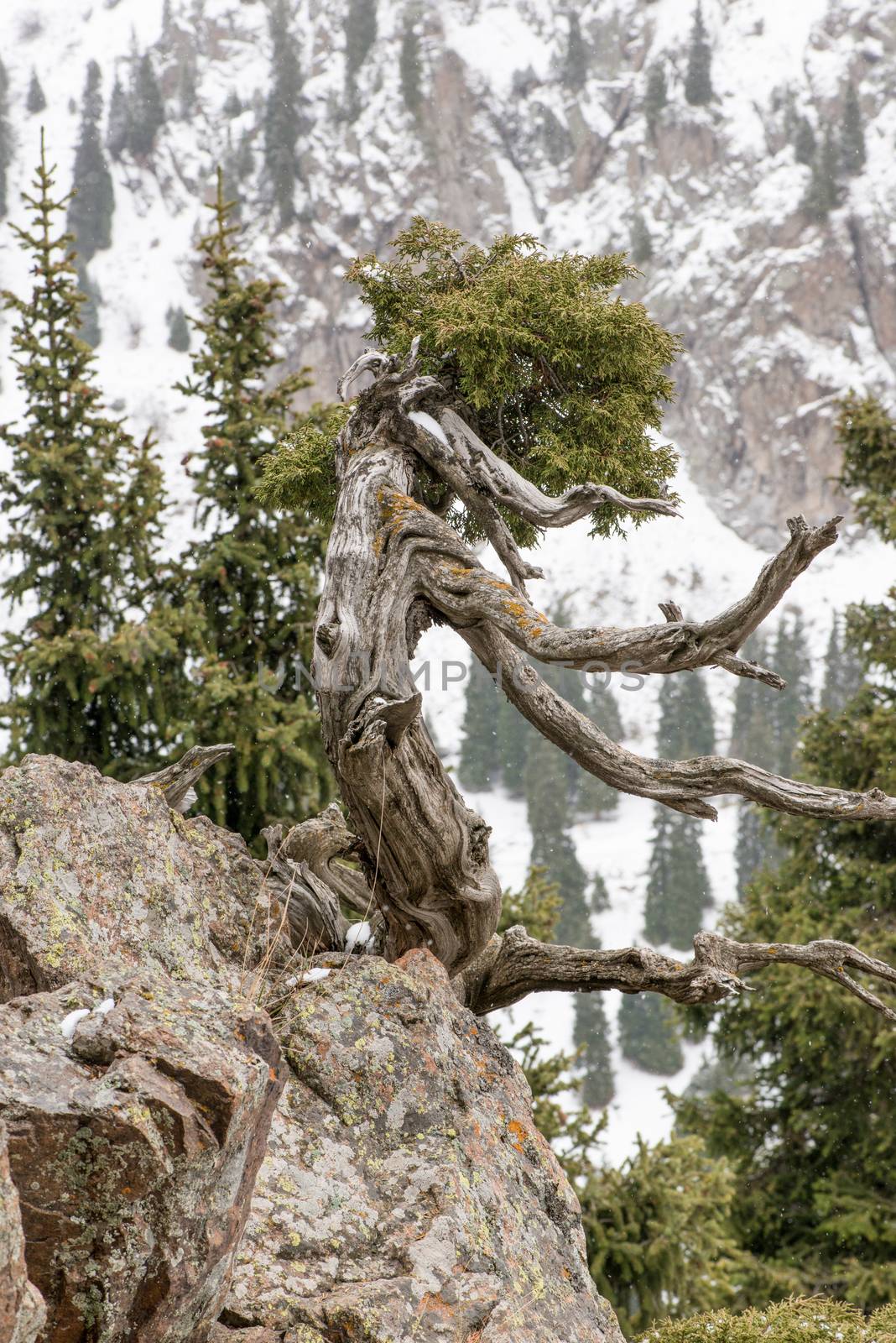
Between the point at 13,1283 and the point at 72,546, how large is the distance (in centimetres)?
1315

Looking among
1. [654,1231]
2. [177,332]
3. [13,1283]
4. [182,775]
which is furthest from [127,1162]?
[177,332]

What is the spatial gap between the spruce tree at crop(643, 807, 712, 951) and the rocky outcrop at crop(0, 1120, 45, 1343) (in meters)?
85.7

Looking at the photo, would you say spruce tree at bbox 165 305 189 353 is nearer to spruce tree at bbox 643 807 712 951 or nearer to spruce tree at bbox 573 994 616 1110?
spruce tree at bbox 643 807 712 951

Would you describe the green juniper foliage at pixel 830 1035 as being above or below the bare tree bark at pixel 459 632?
below

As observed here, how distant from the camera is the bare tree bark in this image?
22.6 ft

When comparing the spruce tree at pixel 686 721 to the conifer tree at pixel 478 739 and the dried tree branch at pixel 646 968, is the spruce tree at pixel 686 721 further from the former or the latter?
the dried tree branch at pixel 646 968

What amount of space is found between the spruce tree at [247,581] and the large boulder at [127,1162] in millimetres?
9091

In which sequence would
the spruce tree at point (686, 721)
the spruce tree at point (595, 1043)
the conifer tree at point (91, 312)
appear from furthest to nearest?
the conifer tree at point (91, 312)
the spruce tree at point (686, 721)
the spruce tree at point (595, 1043)

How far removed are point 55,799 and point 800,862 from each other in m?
17.0

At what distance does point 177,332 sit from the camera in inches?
7421

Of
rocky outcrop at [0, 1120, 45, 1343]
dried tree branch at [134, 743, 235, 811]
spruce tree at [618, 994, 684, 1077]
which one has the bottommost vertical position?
spruce tree at [618, 994, 684, 1077]

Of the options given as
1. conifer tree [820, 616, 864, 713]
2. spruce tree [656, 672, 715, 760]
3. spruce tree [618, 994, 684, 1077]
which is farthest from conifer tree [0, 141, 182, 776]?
conifer tree [820, 616, 864, 713]

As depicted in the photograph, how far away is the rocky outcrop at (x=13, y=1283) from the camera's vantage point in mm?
3703

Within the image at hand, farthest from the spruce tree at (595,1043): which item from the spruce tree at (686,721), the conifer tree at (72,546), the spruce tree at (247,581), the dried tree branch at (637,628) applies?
the dried tree branch at (637,628)
